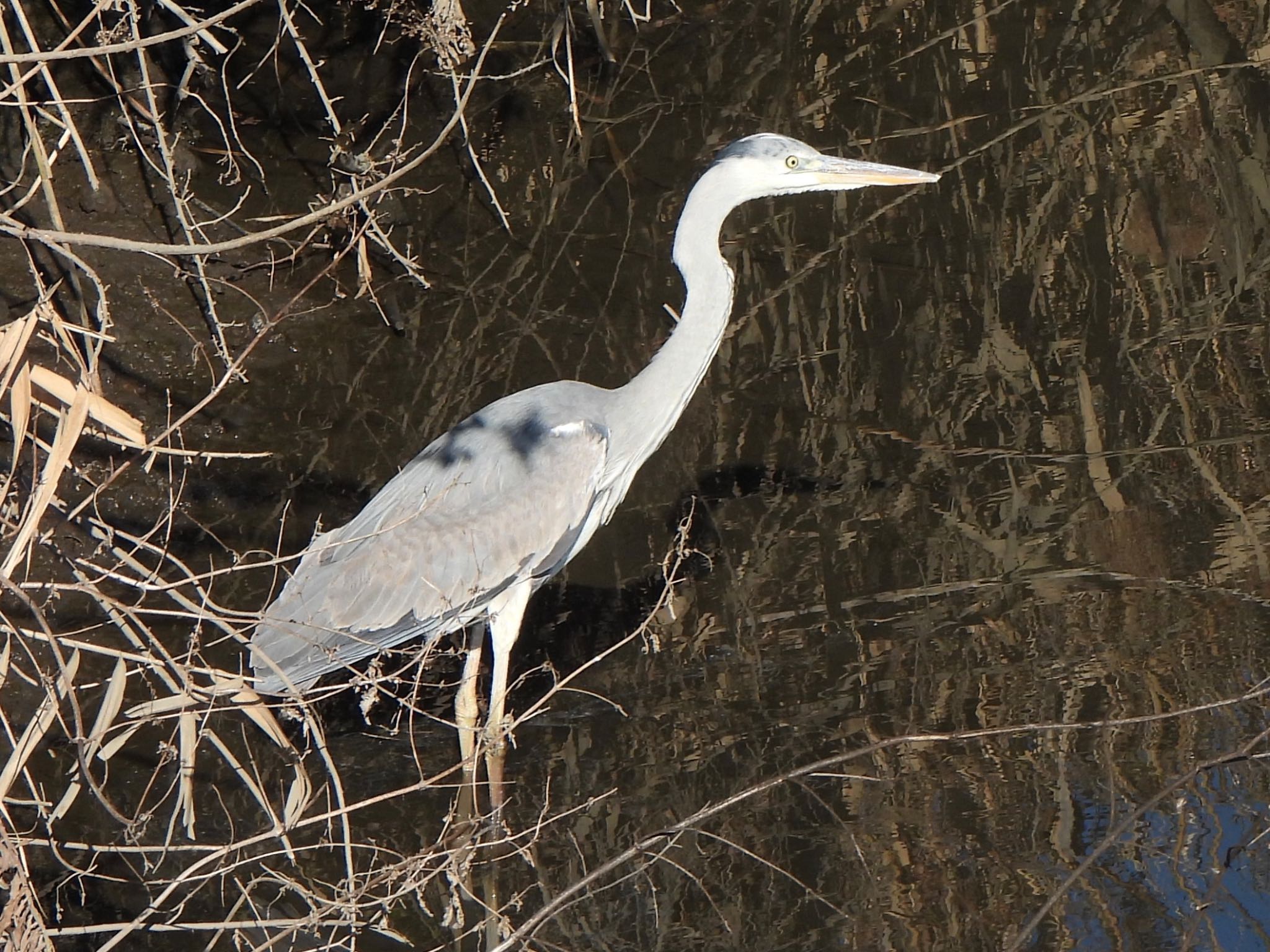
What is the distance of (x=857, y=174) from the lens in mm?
5164

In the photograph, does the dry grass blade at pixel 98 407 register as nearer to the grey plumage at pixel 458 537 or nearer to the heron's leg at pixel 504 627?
the grey plumage at pixel 458 537

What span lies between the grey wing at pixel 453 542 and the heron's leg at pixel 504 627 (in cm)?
4

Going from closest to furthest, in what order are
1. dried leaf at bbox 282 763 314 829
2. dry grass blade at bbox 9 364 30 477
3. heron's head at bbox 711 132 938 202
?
dry grass blade at bbox 9 364 30 477, dried leaf at bbox 282 763 314 829, heron's head at bbox 711 132 938 202

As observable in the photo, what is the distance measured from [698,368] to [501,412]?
0.64 metres

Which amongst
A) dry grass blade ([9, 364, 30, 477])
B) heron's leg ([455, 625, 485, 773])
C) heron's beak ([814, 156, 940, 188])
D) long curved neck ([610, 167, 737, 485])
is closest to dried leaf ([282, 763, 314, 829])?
dry grass blade ([9, 364, 30, 477])

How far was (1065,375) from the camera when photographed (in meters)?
6.46

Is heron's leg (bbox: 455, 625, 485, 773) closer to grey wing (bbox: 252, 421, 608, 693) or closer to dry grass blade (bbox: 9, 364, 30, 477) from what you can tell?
grey wing (bbox: 252, 421, 608, 693)

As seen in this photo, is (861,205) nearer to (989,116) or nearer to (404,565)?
(989,116)

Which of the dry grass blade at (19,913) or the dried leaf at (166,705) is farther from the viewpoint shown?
the dried leaf at (166,705)

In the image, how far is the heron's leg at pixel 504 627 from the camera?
16.2 ft

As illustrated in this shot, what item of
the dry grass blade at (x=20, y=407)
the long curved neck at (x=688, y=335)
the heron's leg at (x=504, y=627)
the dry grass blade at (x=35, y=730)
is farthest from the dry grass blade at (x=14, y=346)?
the long curved neck at (x=688, y=335)

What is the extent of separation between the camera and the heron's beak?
5.14 metres

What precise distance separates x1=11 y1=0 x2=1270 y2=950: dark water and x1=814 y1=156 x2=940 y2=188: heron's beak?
122 cm

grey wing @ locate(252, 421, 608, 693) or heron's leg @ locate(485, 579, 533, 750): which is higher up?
grey wing @ locate(252, 421, 608, 693)
